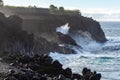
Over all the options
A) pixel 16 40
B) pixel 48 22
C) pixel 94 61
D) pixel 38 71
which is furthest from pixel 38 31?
pixel 38 71

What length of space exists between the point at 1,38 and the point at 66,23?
135 ft

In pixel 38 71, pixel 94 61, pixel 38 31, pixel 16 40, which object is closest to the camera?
pixel 38 71

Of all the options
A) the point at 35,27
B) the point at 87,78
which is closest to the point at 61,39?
the point at 35,27

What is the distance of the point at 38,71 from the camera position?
116 ft

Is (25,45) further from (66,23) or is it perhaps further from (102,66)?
(66,23)

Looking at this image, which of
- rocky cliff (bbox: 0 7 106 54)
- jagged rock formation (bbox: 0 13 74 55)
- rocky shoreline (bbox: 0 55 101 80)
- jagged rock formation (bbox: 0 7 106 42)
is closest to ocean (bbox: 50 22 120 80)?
rocky cliff (bbox: 0 7 106 54)

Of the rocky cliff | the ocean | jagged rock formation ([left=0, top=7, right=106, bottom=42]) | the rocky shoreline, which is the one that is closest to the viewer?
the rocky shoreline

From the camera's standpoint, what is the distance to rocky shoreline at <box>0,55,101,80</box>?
2947 cm

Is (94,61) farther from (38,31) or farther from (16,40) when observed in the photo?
(38,31)

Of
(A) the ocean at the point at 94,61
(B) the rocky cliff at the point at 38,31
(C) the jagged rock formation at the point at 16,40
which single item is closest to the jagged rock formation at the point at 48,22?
(B) the rocky cliff at the point at 38,31

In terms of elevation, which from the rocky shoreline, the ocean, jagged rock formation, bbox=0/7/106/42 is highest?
jagged rock formation, bbox=0/7/106/42

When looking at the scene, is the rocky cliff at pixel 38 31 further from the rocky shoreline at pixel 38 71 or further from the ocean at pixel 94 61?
the rocky shoreline at pixel 38 71

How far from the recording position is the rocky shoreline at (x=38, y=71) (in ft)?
96.7

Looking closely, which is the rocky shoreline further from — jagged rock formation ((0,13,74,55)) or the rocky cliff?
the rocky cliff
